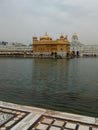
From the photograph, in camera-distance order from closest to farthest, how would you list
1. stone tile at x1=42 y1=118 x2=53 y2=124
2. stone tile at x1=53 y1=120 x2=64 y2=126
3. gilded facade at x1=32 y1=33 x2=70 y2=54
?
stone tile at x1=53 y1=120 x2=64 y2=126
stone tile at x1=42 y1=118 x2=53 y2=124
gilded facade at x1=32 y1=33 x2=70 y2=54

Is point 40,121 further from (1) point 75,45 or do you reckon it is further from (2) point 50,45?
(1) point 75,45

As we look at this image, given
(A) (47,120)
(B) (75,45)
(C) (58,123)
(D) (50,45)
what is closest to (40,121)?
(A) (47,120)

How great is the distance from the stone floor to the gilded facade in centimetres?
6994

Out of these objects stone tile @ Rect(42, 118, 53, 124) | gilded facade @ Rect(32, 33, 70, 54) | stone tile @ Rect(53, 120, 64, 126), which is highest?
gilded facade @ Rect(32, 33, 70, 54)

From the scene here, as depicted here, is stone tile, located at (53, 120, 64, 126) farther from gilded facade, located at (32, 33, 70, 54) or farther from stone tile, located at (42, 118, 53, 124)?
gilded facade, located at (32, 33, 70, 54)

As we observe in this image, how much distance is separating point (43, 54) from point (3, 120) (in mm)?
74019

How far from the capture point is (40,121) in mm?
5559

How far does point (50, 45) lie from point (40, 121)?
73604mm

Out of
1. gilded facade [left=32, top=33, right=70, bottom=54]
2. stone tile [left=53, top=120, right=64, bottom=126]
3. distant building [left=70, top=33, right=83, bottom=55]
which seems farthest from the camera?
distant building [left=70, top=33, right=83, bottom=55]

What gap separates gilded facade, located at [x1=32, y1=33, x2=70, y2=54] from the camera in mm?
76562

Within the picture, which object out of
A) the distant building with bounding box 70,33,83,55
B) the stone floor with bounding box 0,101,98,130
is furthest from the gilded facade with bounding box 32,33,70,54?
the stone floor with bounding box 0,101,98,130

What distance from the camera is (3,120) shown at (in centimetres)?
565

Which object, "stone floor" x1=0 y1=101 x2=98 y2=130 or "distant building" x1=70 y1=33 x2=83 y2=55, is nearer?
"stone floor" x1=0 y1=101 x2=98 y2=130

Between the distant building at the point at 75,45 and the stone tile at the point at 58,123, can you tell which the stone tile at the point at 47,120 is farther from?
the distant building at the point at 75,45
